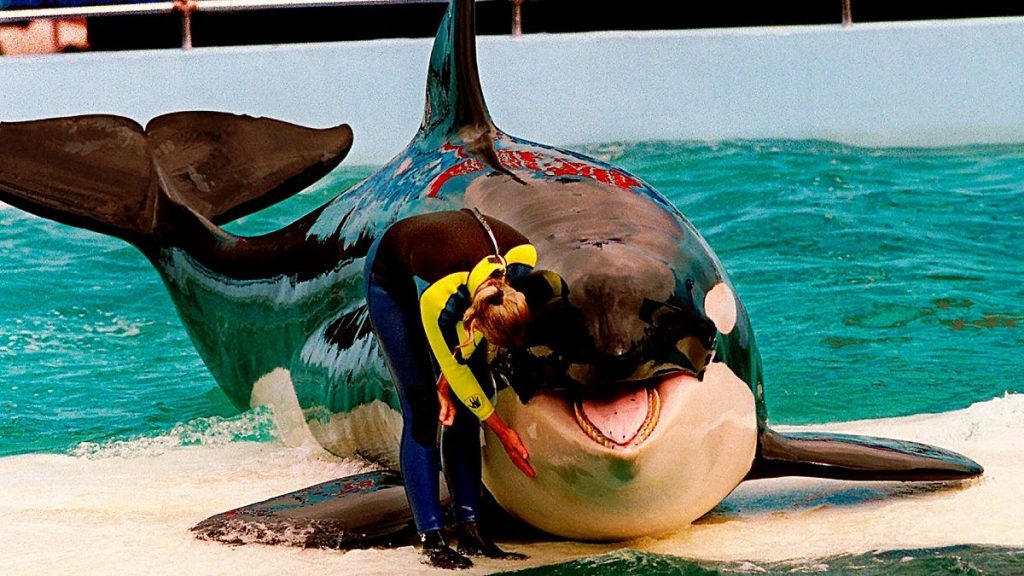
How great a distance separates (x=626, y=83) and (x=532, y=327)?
9130mm

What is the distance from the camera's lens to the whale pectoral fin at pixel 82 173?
7227 mm

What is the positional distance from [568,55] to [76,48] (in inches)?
186

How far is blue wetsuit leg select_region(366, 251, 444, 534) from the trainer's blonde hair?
0.44 m

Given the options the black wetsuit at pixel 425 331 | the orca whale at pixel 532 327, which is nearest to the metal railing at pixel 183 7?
the orca whale at pixel 532 327

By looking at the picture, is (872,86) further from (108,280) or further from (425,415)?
(425,415)

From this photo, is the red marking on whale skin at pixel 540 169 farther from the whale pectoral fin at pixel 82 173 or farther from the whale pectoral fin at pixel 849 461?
the whale pectoral fin at pixel 82 173

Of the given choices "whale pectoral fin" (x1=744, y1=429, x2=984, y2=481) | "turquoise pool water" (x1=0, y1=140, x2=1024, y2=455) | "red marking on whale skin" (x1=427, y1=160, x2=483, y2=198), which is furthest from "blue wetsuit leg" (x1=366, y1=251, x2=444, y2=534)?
"turquoise pool water" (x1=0, y1=140, x2=1024, y2=455)

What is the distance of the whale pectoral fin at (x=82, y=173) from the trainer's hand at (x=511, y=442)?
3.37 metres

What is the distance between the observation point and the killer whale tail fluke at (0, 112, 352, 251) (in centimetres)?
728

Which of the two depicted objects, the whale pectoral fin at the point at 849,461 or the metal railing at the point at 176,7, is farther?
the metal railing at the point at 176,7

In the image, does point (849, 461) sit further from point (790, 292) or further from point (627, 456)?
point (790, 292)

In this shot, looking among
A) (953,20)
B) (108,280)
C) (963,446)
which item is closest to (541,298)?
(963,446)

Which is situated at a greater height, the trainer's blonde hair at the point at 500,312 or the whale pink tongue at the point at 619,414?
the trainer's blonde hair at the point at 500,312

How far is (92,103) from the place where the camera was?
43.3 feet
